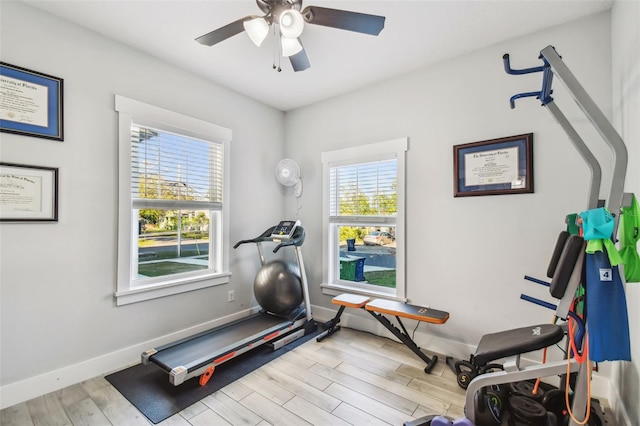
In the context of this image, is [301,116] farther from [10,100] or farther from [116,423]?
[116,423]

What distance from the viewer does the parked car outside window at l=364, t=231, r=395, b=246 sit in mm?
3215

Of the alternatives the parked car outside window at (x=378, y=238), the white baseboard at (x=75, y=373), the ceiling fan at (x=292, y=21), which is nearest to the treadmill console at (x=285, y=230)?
the parked car outside window at (x=378, y=238)

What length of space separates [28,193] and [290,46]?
2084 millimetres

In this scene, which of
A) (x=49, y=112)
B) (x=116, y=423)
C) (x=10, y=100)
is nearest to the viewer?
(x=116, y=423)

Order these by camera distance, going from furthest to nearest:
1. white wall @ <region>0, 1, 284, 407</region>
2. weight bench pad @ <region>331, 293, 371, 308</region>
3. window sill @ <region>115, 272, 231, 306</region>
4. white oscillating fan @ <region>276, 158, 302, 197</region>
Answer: white oscillating fan @ <region>276, 158, 302, 197</region> < weight bench pad @ <region>331, 293, 371, 308</region> < window sill @ <region>115, 272, 231, 306</region> < white wall @ <region>0, 1, 284, 407</region>

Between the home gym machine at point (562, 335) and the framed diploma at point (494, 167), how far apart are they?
0.74m

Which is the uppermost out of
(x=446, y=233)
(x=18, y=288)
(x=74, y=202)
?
(x=74, y=202)

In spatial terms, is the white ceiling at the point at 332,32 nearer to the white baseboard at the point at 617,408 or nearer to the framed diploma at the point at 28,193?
the framed diploma at the point at 28,193

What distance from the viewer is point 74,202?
2.25 m

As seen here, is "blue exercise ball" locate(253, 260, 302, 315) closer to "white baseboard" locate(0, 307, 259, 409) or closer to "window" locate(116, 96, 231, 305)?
→ "window" locate(116, 96, 231, 305)

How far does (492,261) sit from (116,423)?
2.96 m

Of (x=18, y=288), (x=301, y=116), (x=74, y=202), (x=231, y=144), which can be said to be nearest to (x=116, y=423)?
(x=18, y=288)

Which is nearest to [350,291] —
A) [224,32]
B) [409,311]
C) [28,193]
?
[409,311]

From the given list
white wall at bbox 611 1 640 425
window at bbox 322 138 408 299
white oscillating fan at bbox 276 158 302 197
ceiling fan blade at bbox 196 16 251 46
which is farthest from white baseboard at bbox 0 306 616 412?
ceiling fan blade at bbox 196 16 251 46
